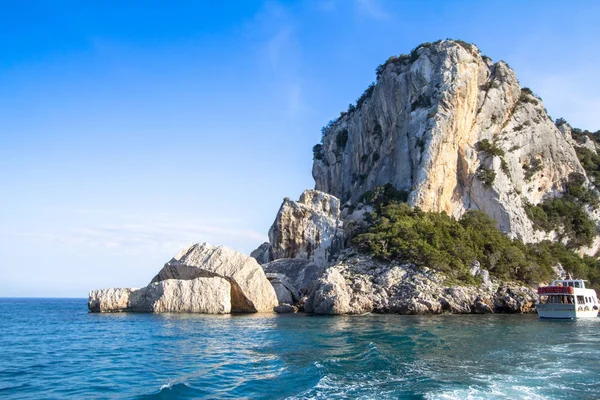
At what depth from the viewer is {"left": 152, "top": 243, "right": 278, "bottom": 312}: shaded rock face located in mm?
41500

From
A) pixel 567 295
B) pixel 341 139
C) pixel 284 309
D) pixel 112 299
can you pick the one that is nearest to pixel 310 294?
pixel 284 309

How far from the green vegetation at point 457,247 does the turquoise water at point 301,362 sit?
1633 cm

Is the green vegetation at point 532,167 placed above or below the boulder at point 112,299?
above

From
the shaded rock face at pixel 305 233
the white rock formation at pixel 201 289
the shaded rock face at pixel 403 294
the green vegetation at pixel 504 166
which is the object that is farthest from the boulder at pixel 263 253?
the green vegetation at pixel 504 166

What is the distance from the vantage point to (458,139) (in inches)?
2464

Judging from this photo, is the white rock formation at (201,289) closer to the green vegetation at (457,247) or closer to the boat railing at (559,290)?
the green vegetation at (457,247)

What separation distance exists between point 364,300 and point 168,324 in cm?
1784

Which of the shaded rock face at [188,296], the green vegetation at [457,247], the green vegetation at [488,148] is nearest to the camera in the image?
the shaded rock face at [188,296]

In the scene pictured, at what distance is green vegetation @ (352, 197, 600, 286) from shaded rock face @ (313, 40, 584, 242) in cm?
397

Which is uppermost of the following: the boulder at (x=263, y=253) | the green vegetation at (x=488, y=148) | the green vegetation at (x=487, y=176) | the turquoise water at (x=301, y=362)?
the green vegetation at (x=488, y=148)

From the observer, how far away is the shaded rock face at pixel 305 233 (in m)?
54.6

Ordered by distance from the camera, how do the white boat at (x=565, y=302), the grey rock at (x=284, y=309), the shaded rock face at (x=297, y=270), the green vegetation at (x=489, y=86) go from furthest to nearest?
the green vegetation at (x=489, y=86), the shaded rock face at (x=297, y=270), the grey rock at (x=284, y=309), the white boat at (x=565, y=302)

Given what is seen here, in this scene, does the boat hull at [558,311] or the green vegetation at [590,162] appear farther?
the green vegetation at [590,162]

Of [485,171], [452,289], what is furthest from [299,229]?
[485,171]
